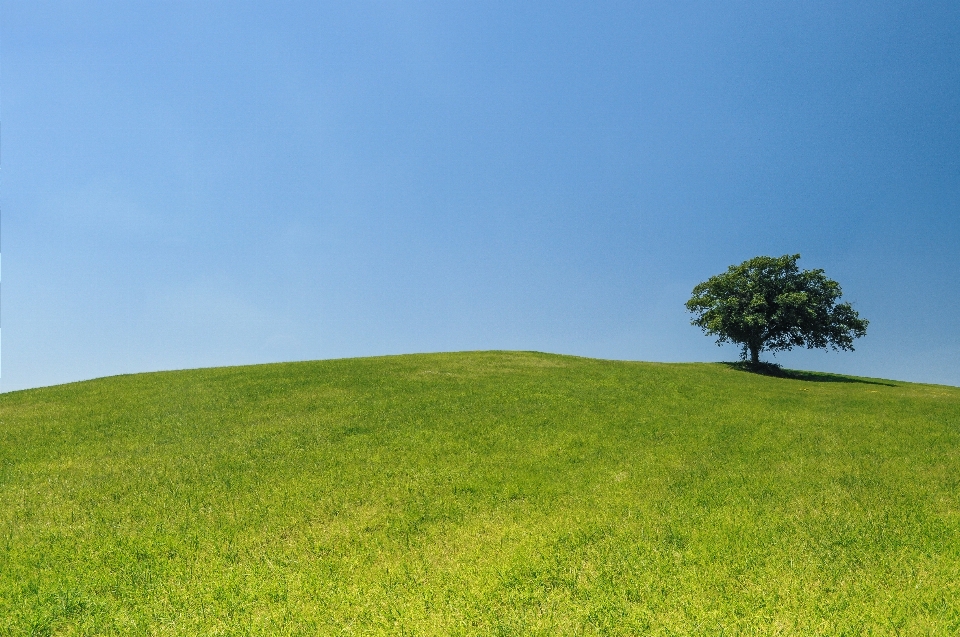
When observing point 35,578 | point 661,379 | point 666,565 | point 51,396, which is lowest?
point 35,578

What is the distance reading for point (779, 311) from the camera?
51.3 metres

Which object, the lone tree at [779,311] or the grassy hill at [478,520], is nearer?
the grassy hill at [478,520]

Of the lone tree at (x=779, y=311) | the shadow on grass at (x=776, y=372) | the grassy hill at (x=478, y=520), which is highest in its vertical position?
the lone tree at (x=779, y=311)

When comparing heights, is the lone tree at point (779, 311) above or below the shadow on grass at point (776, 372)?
above

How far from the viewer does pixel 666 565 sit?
10.4 meters

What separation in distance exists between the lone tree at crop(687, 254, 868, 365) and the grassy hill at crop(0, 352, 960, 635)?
28.8 meters

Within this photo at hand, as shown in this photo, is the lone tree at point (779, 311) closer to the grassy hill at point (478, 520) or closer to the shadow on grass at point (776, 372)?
the shadow on grass at point (776, 372)

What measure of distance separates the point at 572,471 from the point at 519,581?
6.28 meters

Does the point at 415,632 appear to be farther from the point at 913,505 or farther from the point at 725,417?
the point at 725,417

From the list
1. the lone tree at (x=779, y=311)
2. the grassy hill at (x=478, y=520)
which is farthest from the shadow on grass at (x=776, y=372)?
the grassy hill at (x=478, y=520)

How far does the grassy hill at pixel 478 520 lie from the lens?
9.10 metres

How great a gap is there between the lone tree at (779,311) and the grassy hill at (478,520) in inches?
1136

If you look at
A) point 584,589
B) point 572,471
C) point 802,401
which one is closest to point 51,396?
point 572,471

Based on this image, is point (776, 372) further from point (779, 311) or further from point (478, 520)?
point (478, 520)
